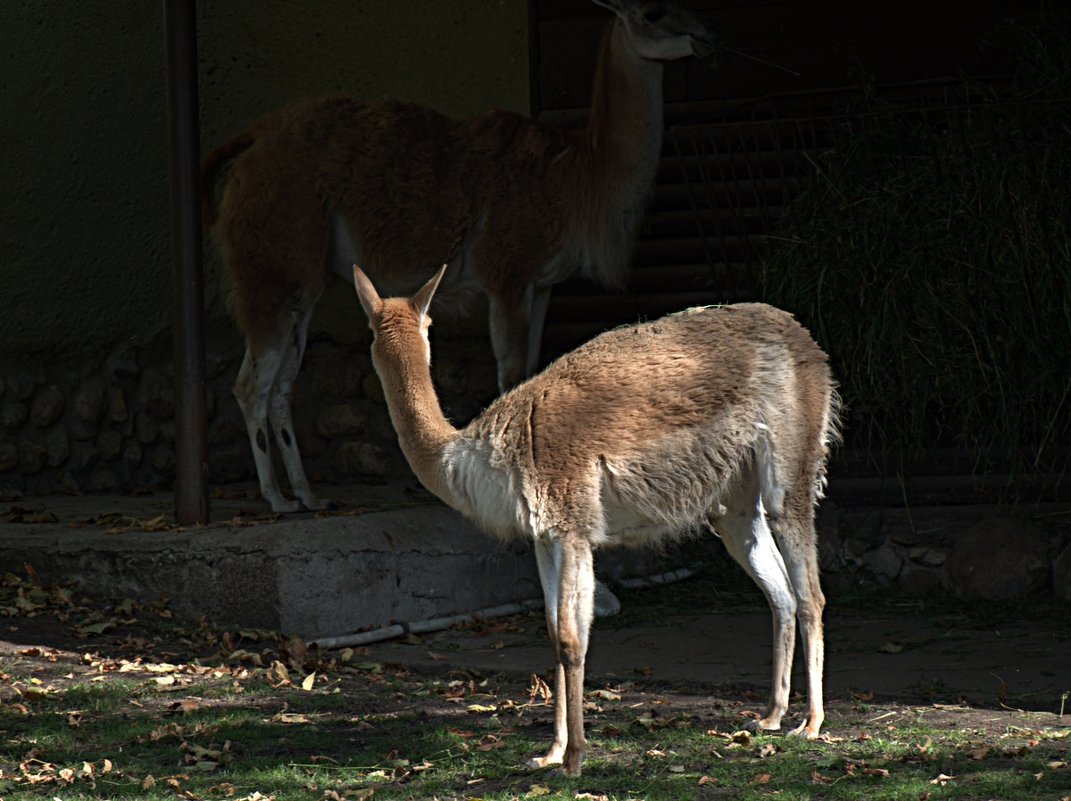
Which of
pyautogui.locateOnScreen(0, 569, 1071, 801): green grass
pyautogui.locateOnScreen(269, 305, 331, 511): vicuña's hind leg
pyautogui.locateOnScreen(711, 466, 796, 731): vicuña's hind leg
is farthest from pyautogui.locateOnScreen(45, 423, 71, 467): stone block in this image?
pyautogui.locateOnScreen(711, 466, 796, 731): vicuña's hind leg

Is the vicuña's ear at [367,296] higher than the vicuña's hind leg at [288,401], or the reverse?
the vicuña's ear at [367,296]

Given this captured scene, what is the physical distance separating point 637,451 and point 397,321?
2.62 ft

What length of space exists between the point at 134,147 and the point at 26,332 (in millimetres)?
1152

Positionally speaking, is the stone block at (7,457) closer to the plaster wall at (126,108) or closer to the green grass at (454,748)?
the plaster wall at (126,108)

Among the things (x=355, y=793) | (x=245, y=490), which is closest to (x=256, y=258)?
(x=245, y=490)

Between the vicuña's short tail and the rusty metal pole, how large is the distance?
641mm

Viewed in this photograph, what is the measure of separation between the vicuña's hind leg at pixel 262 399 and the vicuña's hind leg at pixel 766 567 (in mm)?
2709

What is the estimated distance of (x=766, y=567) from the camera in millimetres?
4992

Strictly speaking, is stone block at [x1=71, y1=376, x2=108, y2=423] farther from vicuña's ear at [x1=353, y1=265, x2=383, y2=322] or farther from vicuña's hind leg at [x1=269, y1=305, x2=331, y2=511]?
vicuña's ear at [x1=353, y1=265, x2=383, y2=322]

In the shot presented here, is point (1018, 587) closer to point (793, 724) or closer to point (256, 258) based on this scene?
point (793, 724)

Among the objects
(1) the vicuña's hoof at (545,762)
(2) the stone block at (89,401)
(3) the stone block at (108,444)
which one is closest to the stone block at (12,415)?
A: (2) the stone block at (89,401)

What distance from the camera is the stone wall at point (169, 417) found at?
8414mm

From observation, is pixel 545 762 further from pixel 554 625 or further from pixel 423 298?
pixel 423 298

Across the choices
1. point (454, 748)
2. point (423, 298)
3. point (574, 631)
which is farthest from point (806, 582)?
point (423, 298)
